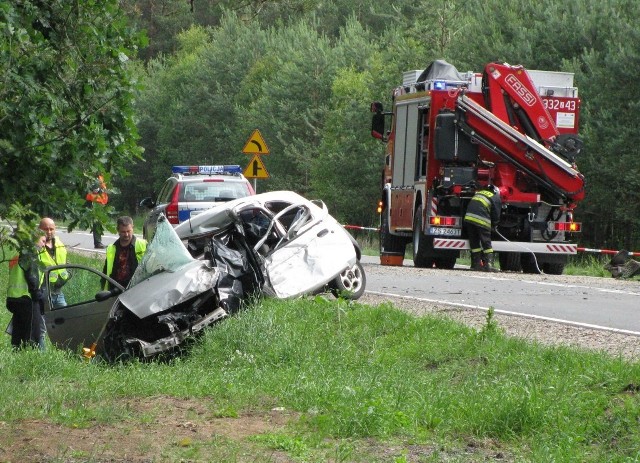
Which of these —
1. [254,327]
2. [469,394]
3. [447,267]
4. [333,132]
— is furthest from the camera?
[333,132]

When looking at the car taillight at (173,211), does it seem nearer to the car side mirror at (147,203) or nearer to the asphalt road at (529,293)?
the car side mirror at (147,203)

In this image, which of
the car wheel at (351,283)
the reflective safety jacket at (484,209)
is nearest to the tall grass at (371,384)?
the car wheel at (351,283)

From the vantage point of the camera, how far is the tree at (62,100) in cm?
699

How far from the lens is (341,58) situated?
48156mm

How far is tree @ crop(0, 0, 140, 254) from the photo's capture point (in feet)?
22.9

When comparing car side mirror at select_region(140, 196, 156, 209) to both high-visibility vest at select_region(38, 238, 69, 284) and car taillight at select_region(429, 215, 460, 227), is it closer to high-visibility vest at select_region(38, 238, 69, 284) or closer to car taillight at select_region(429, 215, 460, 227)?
car taillight at select_region(429, 215, 460, 227)

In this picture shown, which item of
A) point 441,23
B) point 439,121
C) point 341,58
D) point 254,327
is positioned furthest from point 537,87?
point 341,58

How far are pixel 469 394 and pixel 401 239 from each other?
15149mm

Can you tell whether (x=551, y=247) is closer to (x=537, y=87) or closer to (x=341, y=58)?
(x=537, y=87)

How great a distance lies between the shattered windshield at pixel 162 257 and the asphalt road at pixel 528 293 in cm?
68

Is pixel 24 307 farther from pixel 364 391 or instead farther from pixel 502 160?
pixel 502 160

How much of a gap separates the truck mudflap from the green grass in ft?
28.9

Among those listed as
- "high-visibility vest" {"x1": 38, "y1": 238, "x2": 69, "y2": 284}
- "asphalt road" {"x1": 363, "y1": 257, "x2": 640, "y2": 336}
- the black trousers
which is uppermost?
"high-visibility vest" {"x1": 38, "y1": 238, "x2": 69, "y2": 284}

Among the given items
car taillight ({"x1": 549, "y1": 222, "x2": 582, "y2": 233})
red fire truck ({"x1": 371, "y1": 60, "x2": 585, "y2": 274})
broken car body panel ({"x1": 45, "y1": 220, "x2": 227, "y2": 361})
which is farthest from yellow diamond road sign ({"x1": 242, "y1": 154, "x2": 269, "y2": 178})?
broken car body panel ({"x1": 45, "y1": 220, "x2": 227, "y2": 361})
